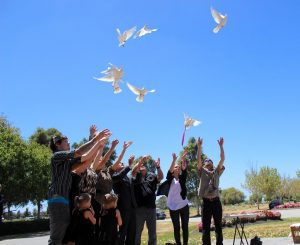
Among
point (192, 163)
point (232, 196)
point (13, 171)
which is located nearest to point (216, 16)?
point (13, 171)

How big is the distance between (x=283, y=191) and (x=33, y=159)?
51646 millimetres

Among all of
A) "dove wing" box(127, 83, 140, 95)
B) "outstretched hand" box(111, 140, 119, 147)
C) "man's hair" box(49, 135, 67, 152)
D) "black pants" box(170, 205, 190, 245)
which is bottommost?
"black pants" box(170, 205, 190, 245)

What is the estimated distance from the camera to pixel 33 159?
117 ft

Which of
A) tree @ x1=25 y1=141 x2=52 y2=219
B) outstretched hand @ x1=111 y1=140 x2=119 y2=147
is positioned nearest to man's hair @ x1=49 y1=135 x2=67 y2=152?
outstretched hand @ x1=111 y1=140 x2=119 y2=147

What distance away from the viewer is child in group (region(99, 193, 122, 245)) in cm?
692

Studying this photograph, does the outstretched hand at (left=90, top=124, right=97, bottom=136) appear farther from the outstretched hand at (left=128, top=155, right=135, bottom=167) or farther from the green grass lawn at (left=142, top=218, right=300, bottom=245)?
the green grass lawn at (left=142, top=218, right=300, bottom=245)

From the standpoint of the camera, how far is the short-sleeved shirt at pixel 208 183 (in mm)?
8695

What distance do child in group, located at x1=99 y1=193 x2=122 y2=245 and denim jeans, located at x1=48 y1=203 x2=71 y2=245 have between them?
1.39 meters

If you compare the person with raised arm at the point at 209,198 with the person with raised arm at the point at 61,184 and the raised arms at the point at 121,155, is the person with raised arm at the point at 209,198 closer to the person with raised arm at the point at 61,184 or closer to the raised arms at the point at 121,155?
the raised arms at the point at 121,155

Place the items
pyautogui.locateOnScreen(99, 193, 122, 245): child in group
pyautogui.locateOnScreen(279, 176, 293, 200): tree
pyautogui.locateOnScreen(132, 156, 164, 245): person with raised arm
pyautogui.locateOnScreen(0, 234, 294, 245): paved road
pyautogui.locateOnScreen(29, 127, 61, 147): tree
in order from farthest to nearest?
pyautogui.locateOnScreen(279, 176, 293, 200): tree
pyautogui.locateOnScreen(29, 127, 61, 147): tree
pyautogui.locateOnScreen(0, 234, 294, 245): paved road
pyautogui.locateOnScreen(132, 156, 164, 245): person with raised arm
pyautogui.locateOnScreen(99, 193, 122, 245): child in group

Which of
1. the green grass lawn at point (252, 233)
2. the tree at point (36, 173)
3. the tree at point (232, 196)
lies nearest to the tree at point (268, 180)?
the tree at point (36, 173)

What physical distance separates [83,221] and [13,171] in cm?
2860

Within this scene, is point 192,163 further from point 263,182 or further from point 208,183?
point 208,183

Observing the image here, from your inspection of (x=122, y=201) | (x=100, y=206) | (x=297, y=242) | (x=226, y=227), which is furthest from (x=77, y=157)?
(x=226, y=227)
